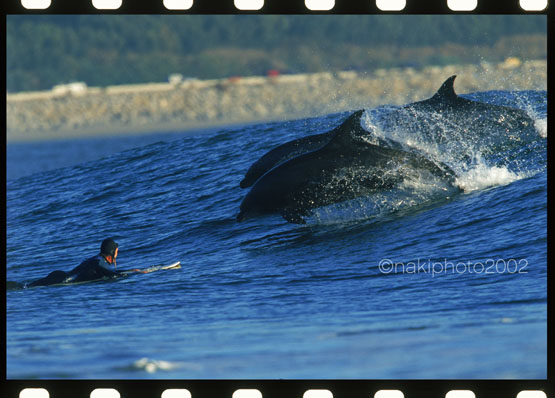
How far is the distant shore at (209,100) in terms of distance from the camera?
210ft

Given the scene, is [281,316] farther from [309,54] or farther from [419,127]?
[309,54]

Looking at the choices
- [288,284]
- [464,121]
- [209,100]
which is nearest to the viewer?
[288,284]

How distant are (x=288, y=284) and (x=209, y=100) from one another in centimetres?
5857

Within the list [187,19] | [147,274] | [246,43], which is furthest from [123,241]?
[187,19]

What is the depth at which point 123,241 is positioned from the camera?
16422mm

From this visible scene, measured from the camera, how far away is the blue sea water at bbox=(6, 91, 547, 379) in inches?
311

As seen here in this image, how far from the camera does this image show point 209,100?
228ft

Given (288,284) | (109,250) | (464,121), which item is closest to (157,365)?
(288,284)

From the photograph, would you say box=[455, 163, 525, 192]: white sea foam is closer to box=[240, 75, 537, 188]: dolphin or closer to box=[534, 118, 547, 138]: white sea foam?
box=[240, 75, 537, 188]: dolphin

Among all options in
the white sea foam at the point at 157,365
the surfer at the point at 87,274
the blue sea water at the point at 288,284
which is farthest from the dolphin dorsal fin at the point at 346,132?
the white sea foam at the point at 157,365

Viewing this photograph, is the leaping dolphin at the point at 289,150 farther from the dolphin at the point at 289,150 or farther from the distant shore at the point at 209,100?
the distant shore at the point at 209,100

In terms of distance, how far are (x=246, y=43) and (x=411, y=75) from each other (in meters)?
18.4

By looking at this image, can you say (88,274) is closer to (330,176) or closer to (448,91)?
(330,176)

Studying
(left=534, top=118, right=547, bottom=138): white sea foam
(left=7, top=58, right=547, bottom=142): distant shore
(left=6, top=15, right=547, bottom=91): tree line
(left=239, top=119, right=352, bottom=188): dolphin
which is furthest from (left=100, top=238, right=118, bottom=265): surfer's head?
(left=7, top=58, right=547, bottom=142): distant shore
